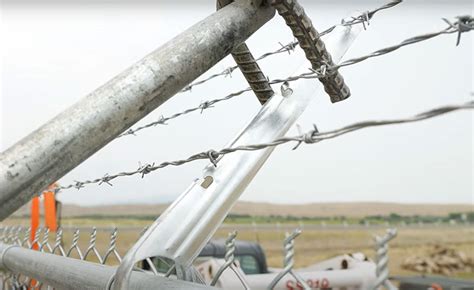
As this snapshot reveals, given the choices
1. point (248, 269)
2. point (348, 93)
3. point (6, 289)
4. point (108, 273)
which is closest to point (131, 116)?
point (108, 273)

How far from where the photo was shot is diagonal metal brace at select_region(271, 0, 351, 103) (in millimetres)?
477

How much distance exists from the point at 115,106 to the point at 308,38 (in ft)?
0.82

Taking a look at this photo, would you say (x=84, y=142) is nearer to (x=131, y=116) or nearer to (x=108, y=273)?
(x=131, y=116)

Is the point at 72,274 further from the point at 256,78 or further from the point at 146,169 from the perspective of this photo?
the point at 256,78

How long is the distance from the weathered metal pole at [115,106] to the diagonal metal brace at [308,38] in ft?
0.14

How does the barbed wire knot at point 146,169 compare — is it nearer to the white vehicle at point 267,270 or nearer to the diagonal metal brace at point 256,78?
the diagonal metal brace at point 256,78

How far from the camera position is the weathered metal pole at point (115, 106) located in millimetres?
332

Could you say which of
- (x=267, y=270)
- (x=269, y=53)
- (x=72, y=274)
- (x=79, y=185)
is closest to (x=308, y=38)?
(x=269, y=53)

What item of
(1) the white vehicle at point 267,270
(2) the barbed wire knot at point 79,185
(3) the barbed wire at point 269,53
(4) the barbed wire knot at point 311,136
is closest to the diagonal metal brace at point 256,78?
(3) the barbed wire at point 269,53

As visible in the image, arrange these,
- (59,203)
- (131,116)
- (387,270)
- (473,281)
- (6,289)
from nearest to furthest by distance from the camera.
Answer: (387,270)
(131,116)
(6,289)
(59,203)
(473,281)

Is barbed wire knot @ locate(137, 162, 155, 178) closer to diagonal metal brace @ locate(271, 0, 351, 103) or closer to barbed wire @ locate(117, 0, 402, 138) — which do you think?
barbed wire @ locate(117, 0, 402, 138)

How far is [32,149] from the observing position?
13.1 inches

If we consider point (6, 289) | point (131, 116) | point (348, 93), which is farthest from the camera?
point (6, 289)

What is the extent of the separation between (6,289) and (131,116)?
3.12 ft
